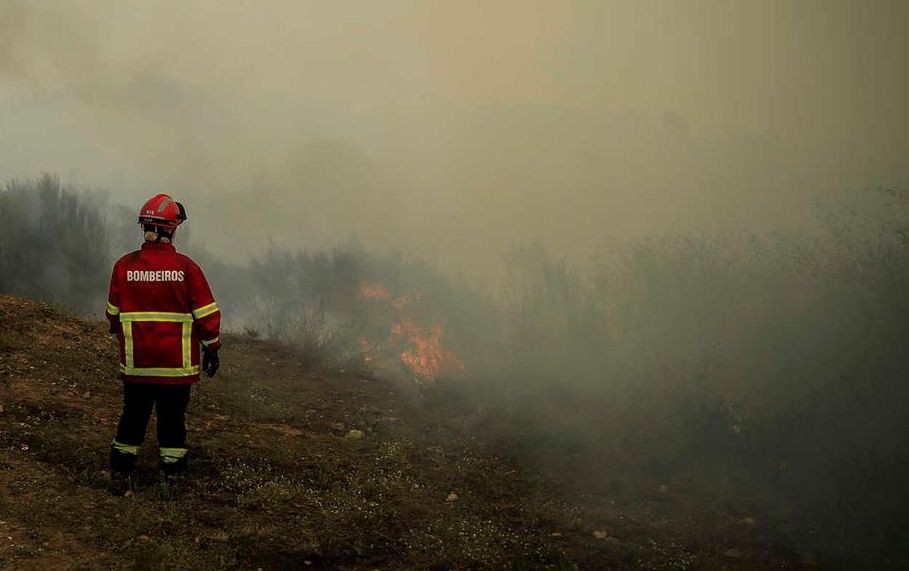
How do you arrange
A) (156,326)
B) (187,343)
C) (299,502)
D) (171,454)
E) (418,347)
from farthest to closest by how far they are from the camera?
(418,347) → (299,502) → (171,454) → (187,343) → (156,326)

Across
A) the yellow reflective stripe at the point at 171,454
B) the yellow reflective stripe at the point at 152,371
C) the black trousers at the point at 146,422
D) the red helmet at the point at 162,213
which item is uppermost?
the red helmet at the point at 162,213

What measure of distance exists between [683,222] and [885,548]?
8.17 meters

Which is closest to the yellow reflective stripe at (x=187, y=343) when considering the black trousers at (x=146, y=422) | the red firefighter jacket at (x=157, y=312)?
the red firefighter jacket at (x=157, y=312)

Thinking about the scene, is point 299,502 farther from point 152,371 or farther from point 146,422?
point 152,371

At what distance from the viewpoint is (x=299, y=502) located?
5.04 m

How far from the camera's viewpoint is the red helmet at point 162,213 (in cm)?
462

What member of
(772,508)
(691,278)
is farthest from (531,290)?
(772,508)

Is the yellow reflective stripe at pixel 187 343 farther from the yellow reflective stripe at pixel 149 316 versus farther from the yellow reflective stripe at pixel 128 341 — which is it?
the yellow reflective stripe at pixel 128 341

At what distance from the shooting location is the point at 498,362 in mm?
9992

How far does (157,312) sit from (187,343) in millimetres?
301

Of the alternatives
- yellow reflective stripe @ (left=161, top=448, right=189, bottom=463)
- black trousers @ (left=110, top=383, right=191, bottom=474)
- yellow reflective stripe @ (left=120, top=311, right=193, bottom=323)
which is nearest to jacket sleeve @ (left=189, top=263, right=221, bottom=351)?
yellow reflective stripe @ (left=120, top=311, right=193, bottom=323)

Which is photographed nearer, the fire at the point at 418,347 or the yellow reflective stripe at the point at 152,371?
the yellow reflective stripe at the point at 152,371

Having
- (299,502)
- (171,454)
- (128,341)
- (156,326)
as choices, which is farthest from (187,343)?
(299,502)

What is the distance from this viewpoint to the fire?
408 inches
